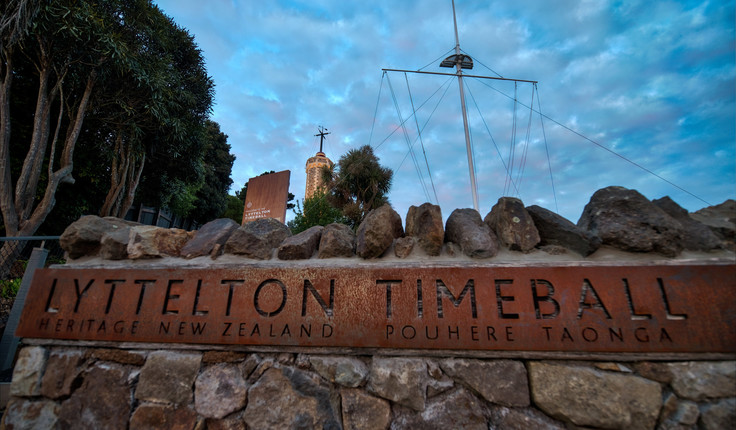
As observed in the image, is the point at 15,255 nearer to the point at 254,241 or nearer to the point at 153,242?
the point at 153,242

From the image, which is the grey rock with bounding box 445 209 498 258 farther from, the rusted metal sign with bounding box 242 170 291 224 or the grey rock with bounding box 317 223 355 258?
the rusted metal sign with bounding box 242 170 291 224

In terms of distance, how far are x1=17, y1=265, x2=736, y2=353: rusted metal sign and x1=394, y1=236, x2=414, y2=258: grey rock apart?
12 cm

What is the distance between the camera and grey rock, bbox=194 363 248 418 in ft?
4.38

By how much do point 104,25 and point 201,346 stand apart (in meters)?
8.87

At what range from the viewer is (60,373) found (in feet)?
4.88

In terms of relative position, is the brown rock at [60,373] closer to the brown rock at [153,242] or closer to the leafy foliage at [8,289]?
the brown rock at [153,242]

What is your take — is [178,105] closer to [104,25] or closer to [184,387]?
[104,25]

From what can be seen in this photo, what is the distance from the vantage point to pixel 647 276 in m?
1.27

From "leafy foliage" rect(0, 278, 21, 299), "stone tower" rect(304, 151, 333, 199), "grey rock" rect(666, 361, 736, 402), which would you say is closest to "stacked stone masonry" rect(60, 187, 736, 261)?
"grey rock" rect(666, 361, 736, 402)

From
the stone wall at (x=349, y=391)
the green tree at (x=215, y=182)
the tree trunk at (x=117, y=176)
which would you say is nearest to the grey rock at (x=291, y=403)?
the stone wall at (x=349, y=391)

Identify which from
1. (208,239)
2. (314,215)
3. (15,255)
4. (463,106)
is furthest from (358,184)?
(208,239)

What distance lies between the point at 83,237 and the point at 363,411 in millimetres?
1827

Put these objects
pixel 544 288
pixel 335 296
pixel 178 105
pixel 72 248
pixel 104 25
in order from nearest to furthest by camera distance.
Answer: pixel 544 288 < pixel 335 296 < pixel 72 248 < pixel 104 25 < pixel 178 105

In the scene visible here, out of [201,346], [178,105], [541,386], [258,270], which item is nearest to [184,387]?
[201,346]
